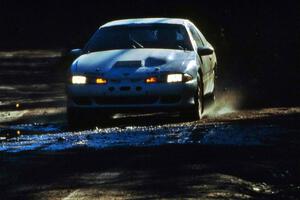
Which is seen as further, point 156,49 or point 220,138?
point 156,49

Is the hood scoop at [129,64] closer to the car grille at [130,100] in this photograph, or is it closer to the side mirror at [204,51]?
the car grille at [130,100]

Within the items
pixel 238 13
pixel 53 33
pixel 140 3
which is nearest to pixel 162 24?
pixel 238 13

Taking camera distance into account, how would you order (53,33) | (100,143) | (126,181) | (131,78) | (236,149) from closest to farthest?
(126,181)
(236,149)
(100,143)
(131,78)
(53,33)

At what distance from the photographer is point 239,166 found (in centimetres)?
940

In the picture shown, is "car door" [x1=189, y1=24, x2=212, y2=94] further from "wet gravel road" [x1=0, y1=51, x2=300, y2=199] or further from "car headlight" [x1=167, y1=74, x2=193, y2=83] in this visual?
"car headlight" [x1=167, y1=74, x2=193, y2=83]

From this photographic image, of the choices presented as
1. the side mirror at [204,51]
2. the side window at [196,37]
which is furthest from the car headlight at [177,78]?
the side window at [196,37]

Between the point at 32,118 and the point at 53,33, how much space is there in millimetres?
29339

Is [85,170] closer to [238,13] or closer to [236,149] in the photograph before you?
[236,149]

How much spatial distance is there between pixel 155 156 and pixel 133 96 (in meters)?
3.69

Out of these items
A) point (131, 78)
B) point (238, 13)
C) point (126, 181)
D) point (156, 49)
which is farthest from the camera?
point (238, 13)

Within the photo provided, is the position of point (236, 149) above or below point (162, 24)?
below

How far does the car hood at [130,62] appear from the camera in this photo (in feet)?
45.1

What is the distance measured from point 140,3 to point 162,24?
33.3m

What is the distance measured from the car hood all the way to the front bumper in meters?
0.19
